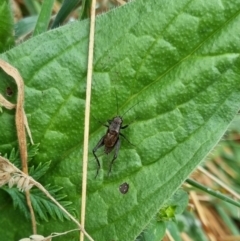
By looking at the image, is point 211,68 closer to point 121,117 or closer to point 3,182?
point 121,117

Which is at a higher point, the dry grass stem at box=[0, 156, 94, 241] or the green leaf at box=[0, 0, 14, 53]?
the green leaf at box=[0, 0, 14, 53]

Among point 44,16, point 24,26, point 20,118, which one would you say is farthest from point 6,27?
point 24,26

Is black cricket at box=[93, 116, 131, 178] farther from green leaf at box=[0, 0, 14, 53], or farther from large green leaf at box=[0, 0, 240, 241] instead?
green leaf at box=[0, 0, 14, 53]

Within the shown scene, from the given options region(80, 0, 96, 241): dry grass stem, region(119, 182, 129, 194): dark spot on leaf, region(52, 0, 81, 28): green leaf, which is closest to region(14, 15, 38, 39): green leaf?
region(52, 0, 81, 28): green leaf

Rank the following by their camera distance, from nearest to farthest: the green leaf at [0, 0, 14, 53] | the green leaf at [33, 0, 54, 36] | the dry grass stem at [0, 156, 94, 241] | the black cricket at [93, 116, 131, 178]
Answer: the dry grass stem at [0, 156, 94, 241], the black cricket at [93, 116, 131, 178], the green leaf at [0, 0, 14, 53], the green leaf at [33, 0, 54, 36]

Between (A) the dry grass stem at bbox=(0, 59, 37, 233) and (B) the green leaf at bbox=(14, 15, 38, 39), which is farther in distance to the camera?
(B) the green leaf at bbox=(14, 15, 38, 39)

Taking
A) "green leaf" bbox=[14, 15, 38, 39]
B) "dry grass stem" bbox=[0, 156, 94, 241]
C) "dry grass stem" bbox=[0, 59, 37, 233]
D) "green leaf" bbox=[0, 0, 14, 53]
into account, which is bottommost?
"dry grass stem" bbox=[0, 156, 94, 241]

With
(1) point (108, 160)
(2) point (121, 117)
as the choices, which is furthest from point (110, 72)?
(1) point (108, 160)
